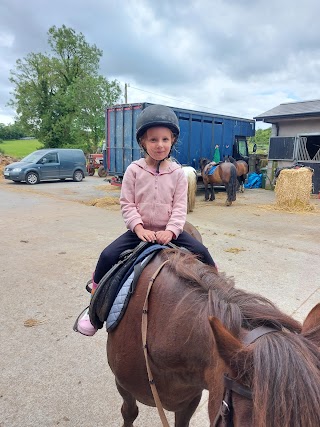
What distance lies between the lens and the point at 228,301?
1072mm

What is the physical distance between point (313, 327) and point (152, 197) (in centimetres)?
109

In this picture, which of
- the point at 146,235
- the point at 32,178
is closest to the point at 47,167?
the point at 32,178

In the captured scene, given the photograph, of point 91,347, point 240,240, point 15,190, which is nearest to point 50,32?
point 15,190

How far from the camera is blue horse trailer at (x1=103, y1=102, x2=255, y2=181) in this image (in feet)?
38.0

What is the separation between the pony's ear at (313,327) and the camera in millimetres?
861

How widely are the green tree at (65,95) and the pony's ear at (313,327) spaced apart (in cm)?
2644

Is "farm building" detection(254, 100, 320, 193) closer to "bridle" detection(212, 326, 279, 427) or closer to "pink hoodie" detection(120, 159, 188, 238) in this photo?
"pink hoodie" detection(120, 159, 188, 238)

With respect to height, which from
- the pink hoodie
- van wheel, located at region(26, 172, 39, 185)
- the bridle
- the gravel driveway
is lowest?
the gravel driveway

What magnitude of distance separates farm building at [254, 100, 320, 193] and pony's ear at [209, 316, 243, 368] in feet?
46.5

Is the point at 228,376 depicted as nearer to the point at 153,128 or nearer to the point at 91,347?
the point at 153,128

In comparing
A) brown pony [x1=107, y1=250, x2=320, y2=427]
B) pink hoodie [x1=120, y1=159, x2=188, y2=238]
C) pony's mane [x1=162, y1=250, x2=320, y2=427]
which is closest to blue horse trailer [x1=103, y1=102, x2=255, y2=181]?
pink hoodie [x1=120, y1=159, x2=188, y2=238]

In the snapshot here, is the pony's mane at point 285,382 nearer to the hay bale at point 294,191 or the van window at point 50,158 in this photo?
the hay bale at point 294,191

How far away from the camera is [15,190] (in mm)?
13039

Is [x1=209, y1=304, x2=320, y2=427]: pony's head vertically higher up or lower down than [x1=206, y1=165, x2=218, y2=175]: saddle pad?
lower down
